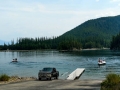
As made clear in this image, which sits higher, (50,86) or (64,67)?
(50,86)

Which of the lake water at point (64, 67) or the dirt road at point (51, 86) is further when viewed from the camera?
the lake water at point (64, 67)

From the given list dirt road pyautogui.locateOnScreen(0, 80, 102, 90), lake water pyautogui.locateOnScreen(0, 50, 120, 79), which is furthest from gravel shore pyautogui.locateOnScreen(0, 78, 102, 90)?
lake water pyautogui.locateOnScreen(0, 50, 120, 79)

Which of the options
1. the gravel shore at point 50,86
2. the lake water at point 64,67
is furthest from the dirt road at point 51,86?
the lake water at point 64,67

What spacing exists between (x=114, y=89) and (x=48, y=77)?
21.4 meters

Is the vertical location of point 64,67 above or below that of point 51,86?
below

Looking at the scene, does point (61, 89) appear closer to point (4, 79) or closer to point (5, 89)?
point (5, 89)

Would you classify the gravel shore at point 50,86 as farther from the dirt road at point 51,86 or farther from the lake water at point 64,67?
the lake water at point 64,67

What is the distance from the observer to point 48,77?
41.8 metres

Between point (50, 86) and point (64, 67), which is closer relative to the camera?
point (50, 86)

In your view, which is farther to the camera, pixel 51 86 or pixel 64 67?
pixel 64 67

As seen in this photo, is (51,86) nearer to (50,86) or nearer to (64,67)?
(50,86)

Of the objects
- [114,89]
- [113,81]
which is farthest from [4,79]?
[114,89]

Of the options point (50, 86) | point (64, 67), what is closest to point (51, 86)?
point (50, 86)

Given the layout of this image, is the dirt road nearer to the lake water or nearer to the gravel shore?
the gravel shore
